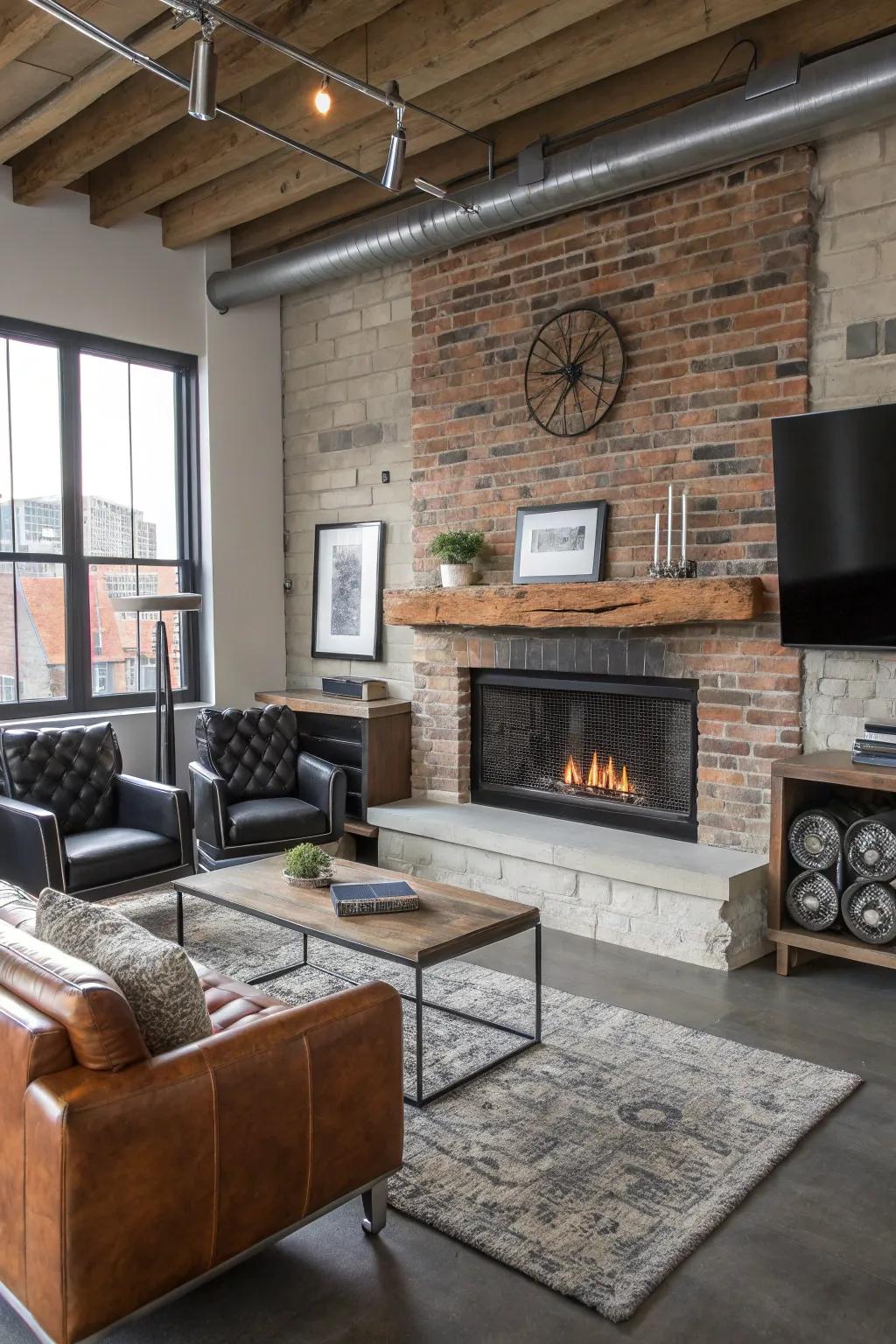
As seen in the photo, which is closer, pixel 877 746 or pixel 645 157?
pixel 877 746

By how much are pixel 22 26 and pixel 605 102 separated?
2252 mm

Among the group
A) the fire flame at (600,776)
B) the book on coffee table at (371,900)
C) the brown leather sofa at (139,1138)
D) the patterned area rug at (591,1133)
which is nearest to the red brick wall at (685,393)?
the fire flame at (600,776)

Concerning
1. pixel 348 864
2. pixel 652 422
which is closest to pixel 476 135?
pixel 652 422

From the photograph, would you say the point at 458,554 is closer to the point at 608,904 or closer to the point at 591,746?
the point at 591,746

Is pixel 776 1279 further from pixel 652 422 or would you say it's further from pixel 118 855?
pixel 652 422

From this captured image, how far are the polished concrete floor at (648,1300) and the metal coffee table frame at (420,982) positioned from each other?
552 millimetres

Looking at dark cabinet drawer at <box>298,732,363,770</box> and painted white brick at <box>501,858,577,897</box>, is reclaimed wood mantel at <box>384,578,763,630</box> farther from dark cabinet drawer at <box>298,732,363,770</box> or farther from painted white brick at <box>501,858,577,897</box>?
painted white brick at <box>501,858,577,897</box>

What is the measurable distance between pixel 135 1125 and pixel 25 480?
4.19 metres

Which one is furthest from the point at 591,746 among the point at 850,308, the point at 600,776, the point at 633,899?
the point at 850,308

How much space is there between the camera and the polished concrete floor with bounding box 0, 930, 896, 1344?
2.05m

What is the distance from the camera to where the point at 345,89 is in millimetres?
4137

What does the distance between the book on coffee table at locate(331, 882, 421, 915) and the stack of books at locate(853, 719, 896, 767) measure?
1.68 metres

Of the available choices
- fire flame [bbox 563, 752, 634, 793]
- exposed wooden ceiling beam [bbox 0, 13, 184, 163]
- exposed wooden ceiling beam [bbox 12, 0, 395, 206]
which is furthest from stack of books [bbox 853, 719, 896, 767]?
exposed wooden ceiling beam [bbox 0, 13, 184, 163]

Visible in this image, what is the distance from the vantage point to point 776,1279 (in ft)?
7.23
